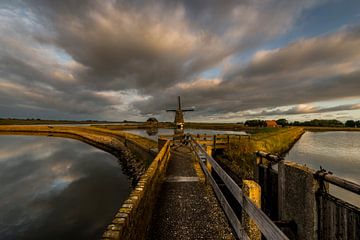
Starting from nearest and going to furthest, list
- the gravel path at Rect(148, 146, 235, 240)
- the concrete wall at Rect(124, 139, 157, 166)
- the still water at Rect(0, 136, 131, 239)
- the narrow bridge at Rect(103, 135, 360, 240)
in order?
the narrow bridge at Rect(103, 135, 360, 240), the gravel path at Rect(148, 146, 235, 240), the still water at Rect(0, 136, 131, 239), the concrete wall at Rect(124, 139, 157, 166)

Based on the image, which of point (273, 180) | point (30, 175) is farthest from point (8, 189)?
point (273, 180)

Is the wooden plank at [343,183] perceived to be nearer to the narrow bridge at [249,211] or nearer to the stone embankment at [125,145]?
the narrow bridge at [249,211]

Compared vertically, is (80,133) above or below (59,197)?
above

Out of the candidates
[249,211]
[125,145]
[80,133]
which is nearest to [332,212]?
[249,211]

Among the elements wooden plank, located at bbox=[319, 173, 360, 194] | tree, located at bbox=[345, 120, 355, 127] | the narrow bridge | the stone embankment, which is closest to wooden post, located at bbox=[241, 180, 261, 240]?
the narrow bridge

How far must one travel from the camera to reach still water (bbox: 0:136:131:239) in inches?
320

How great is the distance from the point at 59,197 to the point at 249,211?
42.8 feet

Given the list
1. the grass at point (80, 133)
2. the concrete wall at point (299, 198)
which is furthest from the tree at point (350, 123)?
the concrete wall at point (299, 198)

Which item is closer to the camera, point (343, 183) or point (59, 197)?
point (343, 183)

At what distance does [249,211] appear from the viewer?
2.59 metres

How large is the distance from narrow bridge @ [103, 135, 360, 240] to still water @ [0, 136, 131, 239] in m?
5.15

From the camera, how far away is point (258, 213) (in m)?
2.28

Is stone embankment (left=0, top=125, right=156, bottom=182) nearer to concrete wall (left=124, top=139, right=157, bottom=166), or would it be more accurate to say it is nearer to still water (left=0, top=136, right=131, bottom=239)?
concrete wall (left=124, top=139, right=157, bottom=166)

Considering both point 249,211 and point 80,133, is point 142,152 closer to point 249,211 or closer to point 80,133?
point 249,211
